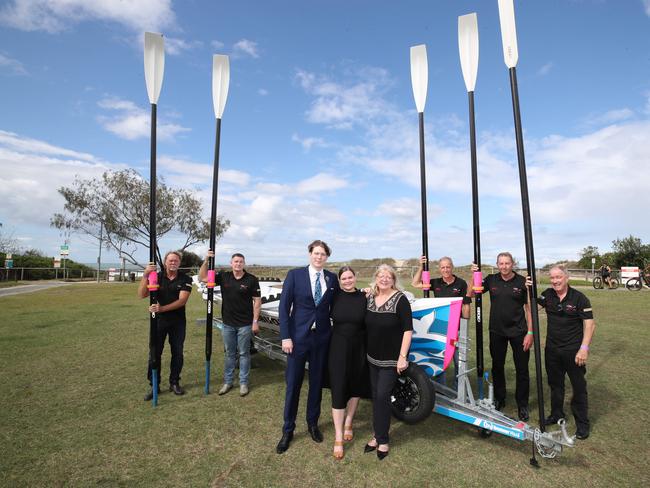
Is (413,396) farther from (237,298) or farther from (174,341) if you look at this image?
(174,341)

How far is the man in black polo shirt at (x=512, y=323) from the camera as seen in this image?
14.0ft

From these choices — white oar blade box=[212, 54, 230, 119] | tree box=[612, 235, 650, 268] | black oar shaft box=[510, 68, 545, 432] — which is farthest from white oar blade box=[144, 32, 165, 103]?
tree box=[612, 235, 650, 268]

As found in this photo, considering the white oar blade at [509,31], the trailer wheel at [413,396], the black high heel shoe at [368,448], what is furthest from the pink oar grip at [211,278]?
the white oar blade at [509,31]

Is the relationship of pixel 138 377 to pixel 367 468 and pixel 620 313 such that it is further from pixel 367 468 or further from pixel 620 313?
pixel 620 313

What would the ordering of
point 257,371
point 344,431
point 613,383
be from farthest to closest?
point 257,371, point 613,383, point 344,431

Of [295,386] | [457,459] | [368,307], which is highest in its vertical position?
[368,307]

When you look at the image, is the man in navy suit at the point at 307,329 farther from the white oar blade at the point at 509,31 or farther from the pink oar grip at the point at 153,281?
the white oar blade at the point at 509,31

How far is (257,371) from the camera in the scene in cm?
617

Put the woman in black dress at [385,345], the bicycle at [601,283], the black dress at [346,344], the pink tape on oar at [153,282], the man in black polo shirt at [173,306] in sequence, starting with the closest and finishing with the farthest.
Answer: the woman in black dress at [385,345], the black dress at [346,344], the pink tape on oar at [153,282], the man in black polo shirt at [173,306], the bicycle at [601,283]

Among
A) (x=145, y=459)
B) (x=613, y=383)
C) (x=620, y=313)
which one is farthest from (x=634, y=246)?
(x=145, y=459)

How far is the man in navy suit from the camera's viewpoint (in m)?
3.70

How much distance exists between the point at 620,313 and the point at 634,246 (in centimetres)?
2864

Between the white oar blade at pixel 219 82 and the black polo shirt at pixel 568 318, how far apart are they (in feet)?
16.3

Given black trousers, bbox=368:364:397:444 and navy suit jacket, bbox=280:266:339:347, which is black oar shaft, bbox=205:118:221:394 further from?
black trousers, bbox=368:364:397:444
